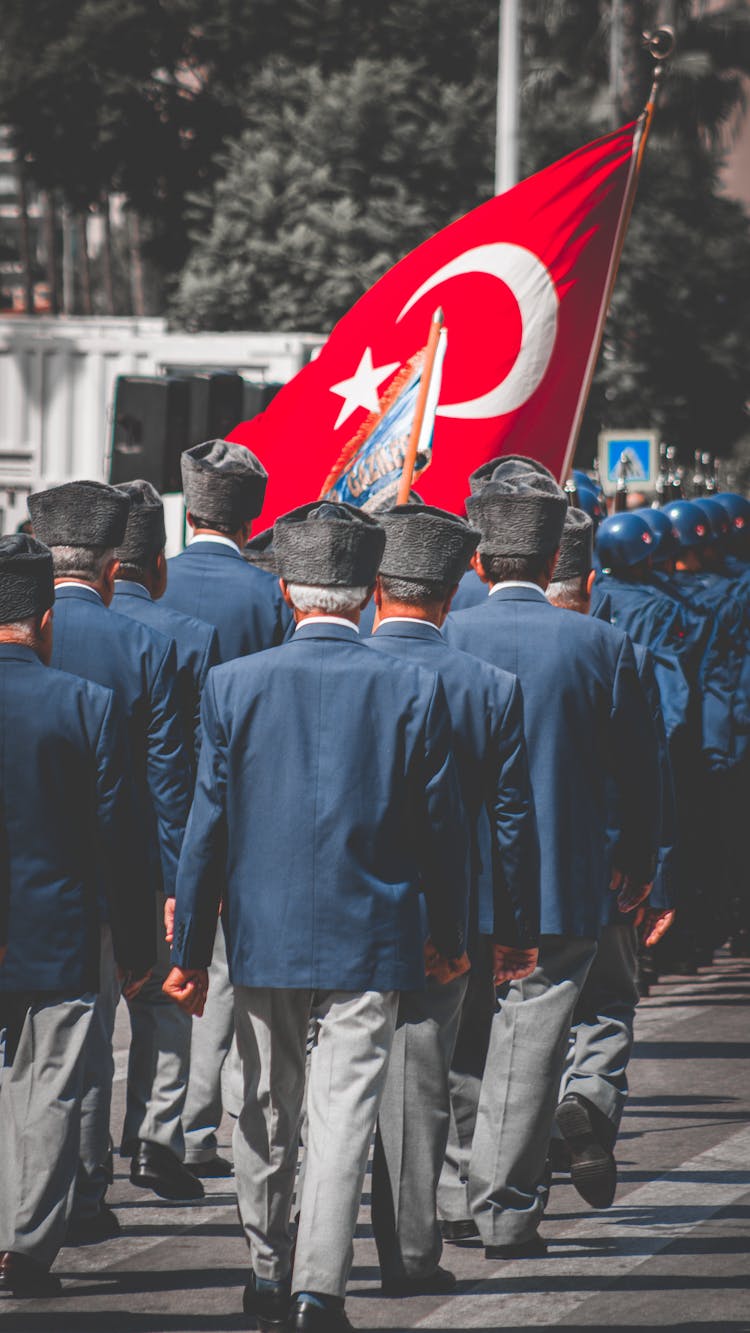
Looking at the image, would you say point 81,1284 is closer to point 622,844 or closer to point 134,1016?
point 134,1016

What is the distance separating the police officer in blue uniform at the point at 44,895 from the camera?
195 inches

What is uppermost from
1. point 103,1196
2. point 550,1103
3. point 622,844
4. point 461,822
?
point 461,822

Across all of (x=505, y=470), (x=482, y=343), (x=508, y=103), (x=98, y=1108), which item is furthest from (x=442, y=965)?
(x=508, y=103)

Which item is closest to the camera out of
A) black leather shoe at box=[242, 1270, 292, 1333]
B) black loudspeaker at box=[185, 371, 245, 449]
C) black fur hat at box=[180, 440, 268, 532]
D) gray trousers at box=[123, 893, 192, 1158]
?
black leather shoe at box=[242, 1270, 292, 1333]

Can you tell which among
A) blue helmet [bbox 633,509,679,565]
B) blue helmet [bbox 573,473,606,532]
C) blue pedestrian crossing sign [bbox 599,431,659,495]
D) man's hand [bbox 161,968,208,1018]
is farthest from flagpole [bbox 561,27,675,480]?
blue pedestrian crossing sign [bbox 599,431,659,495]

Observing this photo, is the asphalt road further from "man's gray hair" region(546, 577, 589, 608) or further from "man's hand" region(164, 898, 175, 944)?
"man's gray hair" region(546, 577, 589, 608)

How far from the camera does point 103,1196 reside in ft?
18.2

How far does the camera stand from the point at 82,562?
5719 millimetres

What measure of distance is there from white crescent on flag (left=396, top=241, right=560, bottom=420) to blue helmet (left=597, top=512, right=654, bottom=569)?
3.29 feet

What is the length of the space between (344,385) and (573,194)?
1.30m

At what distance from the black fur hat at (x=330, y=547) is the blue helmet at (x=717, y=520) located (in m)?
5.92

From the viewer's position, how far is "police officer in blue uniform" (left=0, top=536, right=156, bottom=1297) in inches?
195

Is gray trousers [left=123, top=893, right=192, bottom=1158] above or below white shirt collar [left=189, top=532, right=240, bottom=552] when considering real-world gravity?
below

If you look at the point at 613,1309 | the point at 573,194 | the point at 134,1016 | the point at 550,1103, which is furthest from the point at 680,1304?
the point at 573,194
